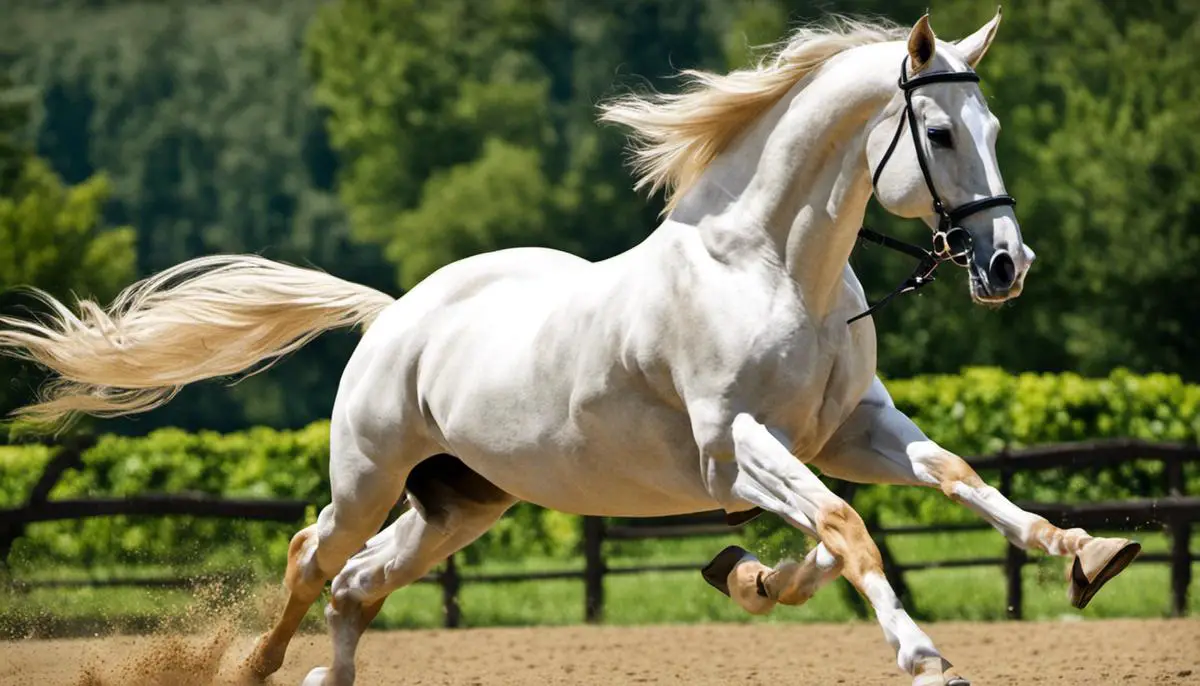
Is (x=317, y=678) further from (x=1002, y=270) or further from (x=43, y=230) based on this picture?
(x=43, y=230)

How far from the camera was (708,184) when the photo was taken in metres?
5.35

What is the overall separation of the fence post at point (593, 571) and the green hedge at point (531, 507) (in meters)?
1.62

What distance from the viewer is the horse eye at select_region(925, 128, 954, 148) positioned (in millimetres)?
4758

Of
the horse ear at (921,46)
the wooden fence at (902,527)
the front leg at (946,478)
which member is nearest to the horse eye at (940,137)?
the horse ear at (921,46)

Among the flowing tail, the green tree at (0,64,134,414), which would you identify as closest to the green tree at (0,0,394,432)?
the green tree at (0,64,134,414)

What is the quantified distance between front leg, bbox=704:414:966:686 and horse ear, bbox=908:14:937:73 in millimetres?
1067

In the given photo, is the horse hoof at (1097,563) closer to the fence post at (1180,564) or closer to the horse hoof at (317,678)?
the horse hoof at (317,678)

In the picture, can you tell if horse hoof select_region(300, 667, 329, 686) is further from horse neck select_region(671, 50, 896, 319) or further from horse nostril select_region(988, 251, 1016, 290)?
horse nostril select_region(988, 251, 1016, 290)

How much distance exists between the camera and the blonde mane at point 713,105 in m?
5.26

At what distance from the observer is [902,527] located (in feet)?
35.5

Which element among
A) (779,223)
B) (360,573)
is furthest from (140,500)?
(779,223)

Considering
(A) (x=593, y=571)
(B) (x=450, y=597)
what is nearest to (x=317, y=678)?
(B) (x=450, y=597)

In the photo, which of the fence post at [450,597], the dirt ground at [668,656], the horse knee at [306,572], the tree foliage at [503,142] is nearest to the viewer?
the horse knee at [306,572]

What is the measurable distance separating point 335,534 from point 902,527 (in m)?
5.23
